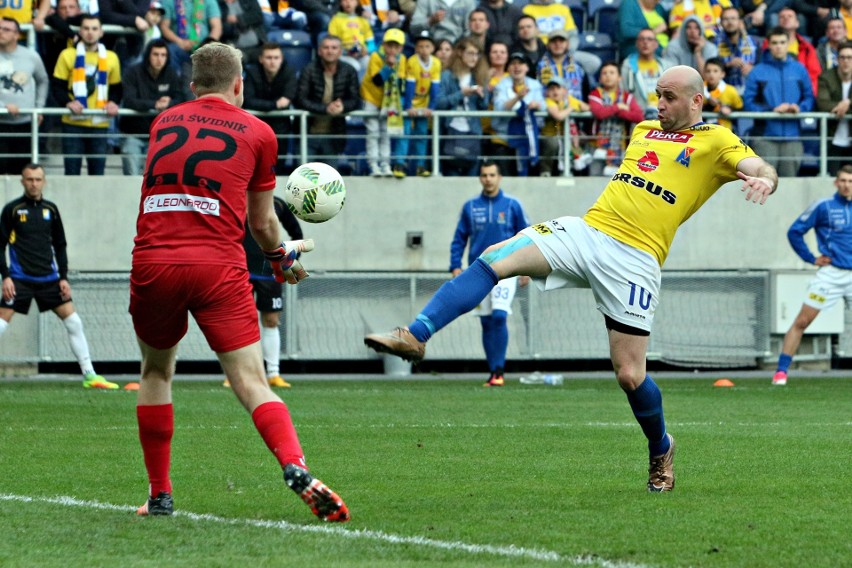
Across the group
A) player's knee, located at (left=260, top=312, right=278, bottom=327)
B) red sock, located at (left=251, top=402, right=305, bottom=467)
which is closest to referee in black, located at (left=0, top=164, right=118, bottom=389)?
player's knee, located at (left=260, top=312, right=278, bottom=327)

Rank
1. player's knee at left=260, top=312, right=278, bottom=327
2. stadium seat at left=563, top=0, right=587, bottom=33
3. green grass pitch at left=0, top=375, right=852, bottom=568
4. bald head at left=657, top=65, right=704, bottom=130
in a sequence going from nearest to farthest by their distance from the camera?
green grass pitch at left=0, top=375, right=852, bottom=568
bald head at left=657, top=65, right=704, bottom=130
player's knee at left=260, top=312, right=278, bottom=327
stadium seat at left=563, top=0, right=587, bottom=33

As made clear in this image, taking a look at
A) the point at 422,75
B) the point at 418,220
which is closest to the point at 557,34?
the point at 422,75

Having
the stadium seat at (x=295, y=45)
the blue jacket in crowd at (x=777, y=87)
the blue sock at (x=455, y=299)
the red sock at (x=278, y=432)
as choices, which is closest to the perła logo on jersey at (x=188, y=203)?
the red sock at (x=278, y=432)

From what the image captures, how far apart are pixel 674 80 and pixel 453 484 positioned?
2521mm

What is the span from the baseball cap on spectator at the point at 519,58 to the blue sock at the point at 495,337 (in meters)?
4.12

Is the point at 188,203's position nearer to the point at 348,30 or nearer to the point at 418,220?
the point at 418,220

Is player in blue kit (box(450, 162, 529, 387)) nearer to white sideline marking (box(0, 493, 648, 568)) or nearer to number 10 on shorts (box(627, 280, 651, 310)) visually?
number 10 on shorts (box(627, 280, 651, 310))

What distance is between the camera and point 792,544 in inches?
231

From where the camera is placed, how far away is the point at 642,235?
7.67 m

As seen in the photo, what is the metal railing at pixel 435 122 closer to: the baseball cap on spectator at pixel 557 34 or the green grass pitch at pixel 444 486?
the baseball cap on spectator at pixel 557 34

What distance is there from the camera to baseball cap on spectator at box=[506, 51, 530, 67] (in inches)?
754

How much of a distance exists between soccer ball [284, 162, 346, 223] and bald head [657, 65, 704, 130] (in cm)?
185

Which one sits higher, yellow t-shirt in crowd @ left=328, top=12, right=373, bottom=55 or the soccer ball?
yellow t-shirt in crowd @ left=328, top=12, right=373, bottom=55

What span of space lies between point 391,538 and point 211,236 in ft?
5.11
